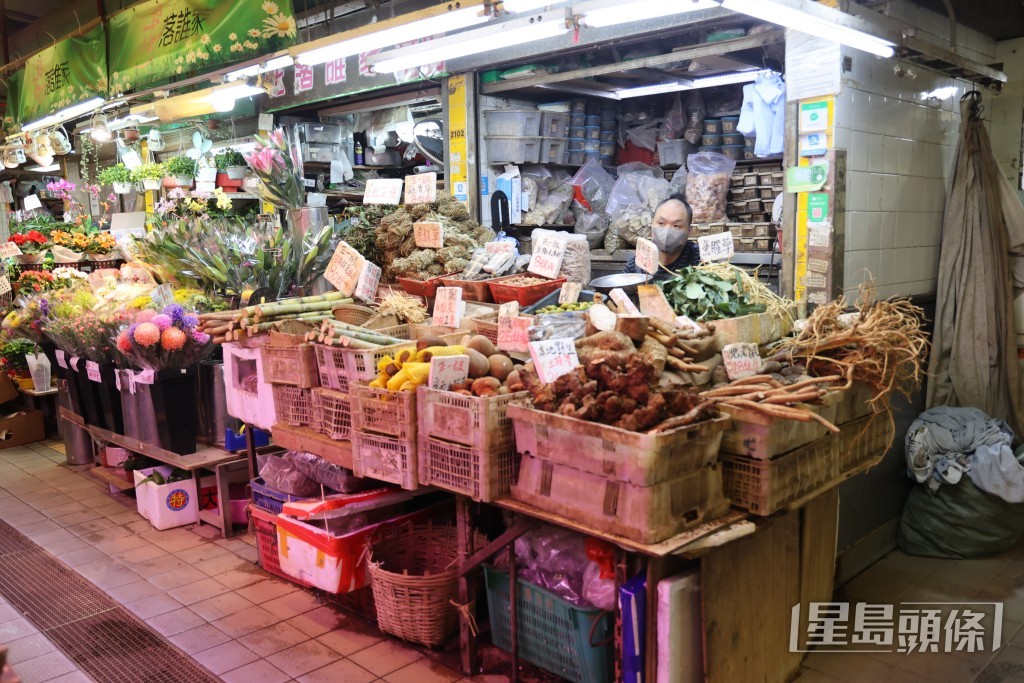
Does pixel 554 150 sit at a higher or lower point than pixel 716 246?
higher

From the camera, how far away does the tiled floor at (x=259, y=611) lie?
358 centimetres

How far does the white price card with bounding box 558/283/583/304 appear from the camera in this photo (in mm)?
4395

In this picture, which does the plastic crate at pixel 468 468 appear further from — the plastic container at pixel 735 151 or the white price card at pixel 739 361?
the plastic container at pixel 735 151

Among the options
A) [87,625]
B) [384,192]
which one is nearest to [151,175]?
[384,192]

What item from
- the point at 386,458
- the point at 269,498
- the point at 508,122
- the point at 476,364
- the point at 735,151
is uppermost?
the point at 508,122

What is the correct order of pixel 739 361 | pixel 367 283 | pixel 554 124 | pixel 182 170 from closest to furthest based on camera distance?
pixel 739 361, pixel 367 283, pixel 554 124, pixel 182 170

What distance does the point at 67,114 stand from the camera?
→ 8.01m

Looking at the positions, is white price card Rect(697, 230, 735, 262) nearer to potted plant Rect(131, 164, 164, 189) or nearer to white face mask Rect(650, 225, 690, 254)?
white face mask Rect(650, 225, 690, 254)

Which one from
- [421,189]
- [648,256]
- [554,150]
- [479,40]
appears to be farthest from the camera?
[554,150]

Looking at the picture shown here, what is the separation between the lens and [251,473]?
16.0 feet

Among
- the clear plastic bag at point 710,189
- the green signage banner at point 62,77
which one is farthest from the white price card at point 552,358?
the green signage banner at point 62,77

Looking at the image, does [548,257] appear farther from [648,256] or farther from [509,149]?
[509,149]

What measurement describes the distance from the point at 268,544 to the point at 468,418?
6.50ft

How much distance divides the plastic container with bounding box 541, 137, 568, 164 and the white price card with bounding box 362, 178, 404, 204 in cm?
161
